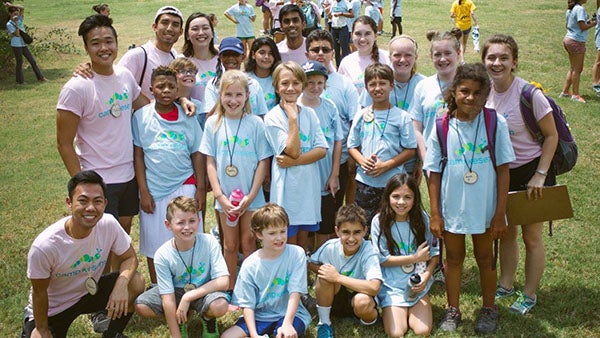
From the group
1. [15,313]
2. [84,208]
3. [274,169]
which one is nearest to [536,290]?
[274,169]

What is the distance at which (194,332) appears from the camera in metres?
4.44

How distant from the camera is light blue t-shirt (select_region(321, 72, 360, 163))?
5.22m

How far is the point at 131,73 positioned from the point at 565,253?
426 cm

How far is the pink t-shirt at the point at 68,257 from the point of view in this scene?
377cm

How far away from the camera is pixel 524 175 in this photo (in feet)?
14.4

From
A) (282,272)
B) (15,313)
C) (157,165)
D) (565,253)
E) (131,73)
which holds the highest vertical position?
(131,73)

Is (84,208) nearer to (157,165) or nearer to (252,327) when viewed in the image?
(157,165)

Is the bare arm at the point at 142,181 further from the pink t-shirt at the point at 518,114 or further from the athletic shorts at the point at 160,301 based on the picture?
the pink t-shirt at the point at 518,114

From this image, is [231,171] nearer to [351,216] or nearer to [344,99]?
[351,216]

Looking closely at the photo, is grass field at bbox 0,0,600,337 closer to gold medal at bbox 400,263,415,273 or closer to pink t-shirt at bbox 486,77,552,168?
gold medal at bbox 400,263,415,273

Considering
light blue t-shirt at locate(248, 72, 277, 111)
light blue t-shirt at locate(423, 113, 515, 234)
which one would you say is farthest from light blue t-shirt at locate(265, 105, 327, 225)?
light blue t-shirt at locate(423, 113, 515, 234)

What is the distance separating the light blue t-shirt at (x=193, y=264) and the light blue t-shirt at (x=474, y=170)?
67.4 inches

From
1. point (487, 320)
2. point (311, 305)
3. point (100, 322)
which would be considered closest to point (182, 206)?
point (100, 322)

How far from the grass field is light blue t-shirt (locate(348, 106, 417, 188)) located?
1.11 meters
